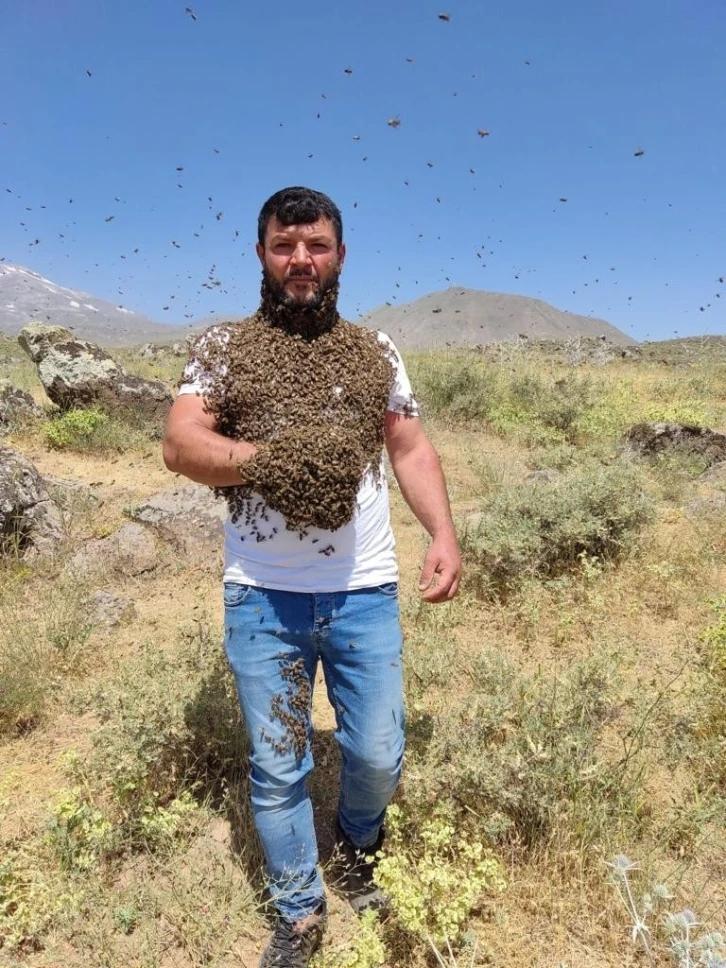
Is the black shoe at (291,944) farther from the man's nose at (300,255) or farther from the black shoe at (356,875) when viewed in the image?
the man's nose at (300,255)

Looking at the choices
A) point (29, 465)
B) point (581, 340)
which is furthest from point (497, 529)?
point (581, 340)

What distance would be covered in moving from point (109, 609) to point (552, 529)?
333 centimetres

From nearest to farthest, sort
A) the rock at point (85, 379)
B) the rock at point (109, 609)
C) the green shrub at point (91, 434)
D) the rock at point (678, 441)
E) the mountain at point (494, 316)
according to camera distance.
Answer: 1. the rock at point (109, 609)
2. the rock at point (678, 441)
3. the green shrub at point (91, 434)
4. the rock at point (85, 379)
5. the mountain at point (494, 316)

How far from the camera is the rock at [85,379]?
8.97 meters

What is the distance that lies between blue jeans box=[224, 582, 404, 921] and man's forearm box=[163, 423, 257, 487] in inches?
15.4

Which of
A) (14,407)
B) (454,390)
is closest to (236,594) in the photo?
(14,407)

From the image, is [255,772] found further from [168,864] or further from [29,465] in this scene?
[29,465]

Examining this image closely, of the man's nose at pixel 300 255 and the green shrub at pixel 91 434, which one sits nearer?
the man's nose at pixel 300 255

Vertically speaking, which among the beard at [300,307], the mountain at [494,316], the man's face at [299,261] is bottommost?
the beard at [300,307]

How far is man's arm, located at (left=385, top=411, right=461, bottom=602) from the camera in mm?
2184

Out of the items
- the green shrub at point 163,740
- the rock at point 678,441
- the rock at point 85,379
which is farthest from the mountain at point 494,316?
the green shrub at point 163,740

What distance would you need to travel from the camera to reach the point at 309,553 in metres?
1.96

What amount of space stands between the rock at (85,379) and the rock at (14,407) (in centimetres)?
31

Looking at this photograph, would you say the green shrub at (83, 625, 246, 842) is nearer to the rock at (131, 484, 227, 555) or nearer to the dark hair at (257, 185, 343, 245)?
the dark hair at (257, 185, 343, 245)
